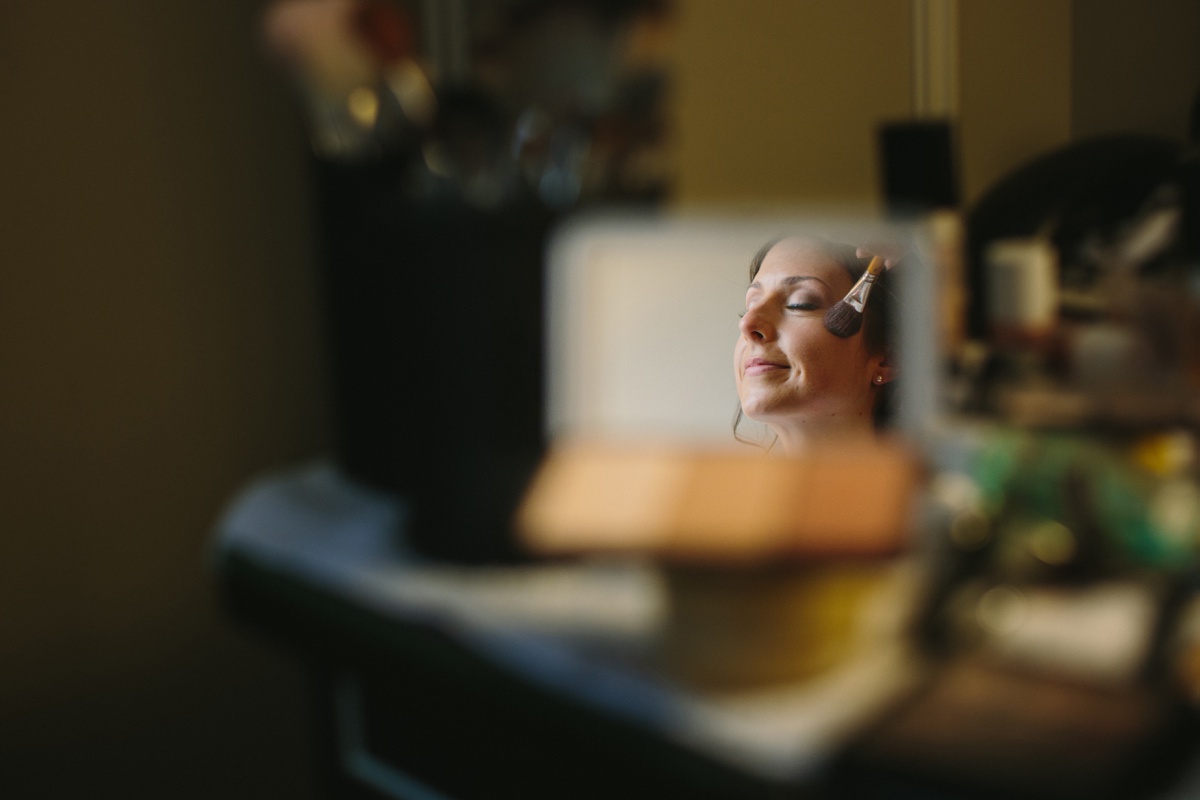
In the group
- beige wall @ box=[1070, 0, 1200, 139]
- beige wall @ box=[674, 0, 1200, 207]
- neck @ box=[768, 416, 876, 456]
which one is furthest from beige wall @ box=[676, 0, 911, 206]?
neck @ box=[768, 416, 876, 456]

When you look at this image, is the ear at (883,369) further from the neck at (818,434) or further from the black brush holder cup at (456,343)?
the black brush holder cup at (456,343)

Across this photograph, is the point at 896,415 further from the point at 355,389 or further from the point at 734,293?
the point at 355,389

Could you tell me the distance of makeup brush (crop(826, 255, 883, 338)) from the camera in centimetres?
34

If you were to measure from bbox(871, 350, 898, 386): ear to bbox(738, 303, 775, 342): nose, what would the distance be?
0.06m

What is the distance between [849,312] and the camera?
35cm

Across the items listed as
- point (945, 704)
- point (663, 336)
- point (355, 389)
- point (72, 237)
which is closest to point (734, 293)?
point (663, 336)

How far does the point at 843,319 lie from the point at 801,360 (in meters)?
0.03

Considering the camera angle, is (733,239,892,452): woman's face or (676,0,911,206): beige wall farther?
(676,0,911,206): beige wall

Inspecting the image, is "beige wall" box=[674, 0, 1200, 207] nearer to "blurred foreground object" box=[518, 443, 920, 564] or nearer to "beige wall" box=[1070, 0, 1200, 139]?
"beige wall" box=[1070, 0, 1200, 139]

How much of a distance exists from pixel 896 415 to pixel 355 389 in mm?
343

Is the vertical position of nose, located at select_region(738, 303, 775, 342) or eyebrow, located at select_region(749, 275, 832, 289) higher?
eyebrow, located at select_region(749, 275, 832, 289)

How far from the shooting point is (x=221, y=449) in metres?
0.77

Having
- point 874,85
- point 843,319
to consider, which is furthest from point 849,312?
point 874,85

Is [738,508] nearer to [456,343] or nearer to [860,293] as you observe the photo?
[860,293]
